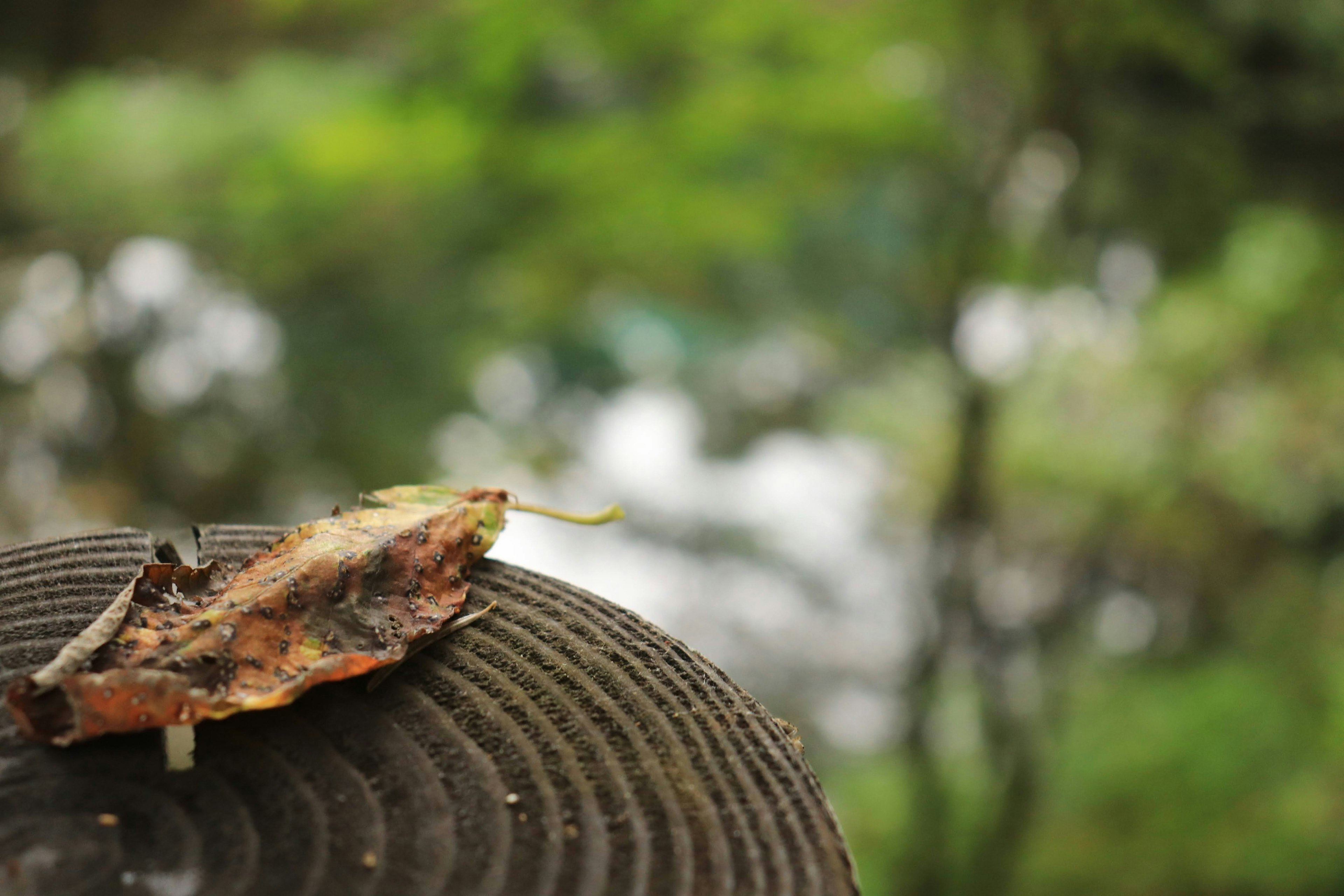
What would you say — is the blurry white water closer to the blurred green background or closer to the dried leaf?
the blurred green background

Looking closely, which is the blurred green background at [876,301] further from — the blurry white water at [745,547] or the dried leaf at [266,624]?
the dried leaf at [266,624]

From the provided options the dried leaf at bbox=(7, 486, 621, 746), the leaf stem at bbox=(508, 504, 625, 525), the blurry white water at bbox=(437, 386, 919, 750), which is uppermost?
the blurry white water at bbox=(437, 386, 919, 750)

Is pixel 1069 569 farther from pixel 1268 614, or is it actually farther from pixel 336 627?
pixel 336 627

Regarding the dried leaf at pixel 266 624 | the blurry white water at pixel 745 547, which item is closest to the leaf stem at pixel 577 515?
the dried leaf at pixel 266 624

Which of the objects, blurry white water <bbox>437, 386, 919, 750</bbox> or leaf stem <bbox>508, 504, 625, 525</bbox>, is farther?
blurry white water <bbox>437, 386, 919, 750</bbox>

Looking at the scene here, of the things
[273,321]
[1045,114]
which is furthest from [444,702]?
[273,321]

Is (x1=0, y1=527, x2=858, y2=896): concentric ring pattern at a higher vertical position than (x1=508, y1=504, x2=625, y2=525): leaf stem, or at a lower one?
lower

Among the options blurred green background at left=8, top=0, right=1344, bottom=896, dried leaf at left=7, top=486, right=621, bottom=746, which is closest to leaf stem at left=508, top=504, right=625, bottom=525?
dried leaf at left=7, top=486, right=621, bottom=746
